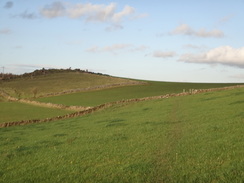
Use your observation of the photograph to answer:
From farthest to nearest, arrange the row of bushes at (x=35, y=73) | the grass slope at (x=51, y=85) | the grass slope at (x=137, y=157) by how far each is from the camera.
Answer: the row of bushes at (x=35, y=73)
the grass slope at (x=51, y=85)
the grass slope at (x=137, y=157)

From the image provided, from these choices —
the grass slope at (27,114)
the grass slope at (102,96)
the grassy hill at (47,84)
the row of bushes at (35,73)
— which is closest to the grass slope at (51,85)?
the grassy hill at (47,84)

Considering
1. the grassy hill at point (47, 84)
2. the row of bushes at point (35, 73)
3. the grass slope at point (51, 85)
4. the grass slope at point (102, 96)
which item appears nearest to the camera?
the grass slope at point (102, 96)

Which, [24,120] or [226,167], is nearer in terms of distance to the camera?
[226,167]

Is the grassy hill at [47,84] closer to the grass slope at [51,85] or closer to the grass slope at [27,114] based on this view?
the grass slope at [51,85]

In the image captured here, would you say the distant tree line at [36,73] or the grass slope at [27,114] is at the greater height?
the distant tree line at [36,73]

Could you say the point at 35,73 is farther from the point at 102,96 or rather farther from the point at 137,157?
the point at 137,157

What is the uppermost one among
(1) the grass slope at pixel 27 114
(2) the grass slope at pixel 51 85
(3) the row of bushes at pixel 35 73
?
(3) the row of bushes at pixel 35 73

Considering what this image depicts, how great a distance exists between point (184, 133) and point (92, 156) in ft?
22.5

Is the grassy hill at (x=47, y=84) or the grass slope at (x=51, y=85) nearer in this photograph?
the grassy hill at (x=47, y=84)

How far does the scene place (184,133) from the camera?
1938 centimetres

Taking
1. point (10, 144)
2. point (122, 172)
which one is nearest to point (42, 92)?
point (10, 144)

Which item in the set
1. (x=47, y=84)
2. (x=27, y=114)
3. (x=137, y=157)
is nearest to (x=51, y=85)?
(x=47, y=84)

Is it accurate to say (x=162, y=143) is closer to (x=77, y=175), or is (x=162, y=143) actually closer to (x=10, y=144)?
(x=77, y=175)

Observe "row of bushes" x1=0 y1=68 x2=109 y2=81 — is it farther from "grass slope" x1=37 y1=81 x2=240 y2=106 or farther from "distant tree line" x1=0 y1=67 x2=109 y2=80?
"grass slope" x1=37 y1=81 x2=240 y2=106
